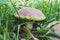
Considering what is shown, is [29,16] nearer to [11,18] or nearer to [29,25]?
[29,25]

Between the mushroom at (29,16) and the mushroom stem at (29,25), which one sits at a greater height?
the mushroom at (29,16)

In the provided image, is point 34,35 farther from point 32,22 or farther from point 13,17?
point 13,17

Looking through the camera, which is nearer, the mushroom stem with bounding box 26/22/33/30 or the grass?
the grass

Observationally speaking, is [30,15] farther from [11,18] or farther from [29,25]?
[11,18]

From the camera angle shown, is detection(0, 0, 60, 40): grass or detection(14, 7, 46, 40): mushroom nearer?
detection(0, 0, 60, 40): grass

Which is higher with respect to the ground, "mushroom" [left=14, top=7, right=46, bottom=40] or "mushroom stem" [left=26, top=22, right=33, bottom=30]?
"mushroom" [left=14, top=7, right=46, bottom=40]

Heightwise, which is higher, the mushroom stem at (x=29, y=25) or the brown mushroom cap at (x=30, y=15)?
the brown mushroom cap at (x=30, y=15)

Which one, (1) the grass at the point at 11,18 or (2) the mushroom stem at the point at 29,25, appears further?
(2) the mushroom stem at the point at 29,25

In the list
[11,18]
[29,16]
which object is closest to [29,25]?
[29,16]

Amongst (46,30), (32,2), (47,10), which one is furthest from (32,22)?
(32,2)

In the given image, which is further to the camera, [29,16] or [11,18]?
[11,18]

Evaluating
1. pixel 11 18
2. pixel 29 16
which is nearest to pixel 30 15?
pixel 29 16
